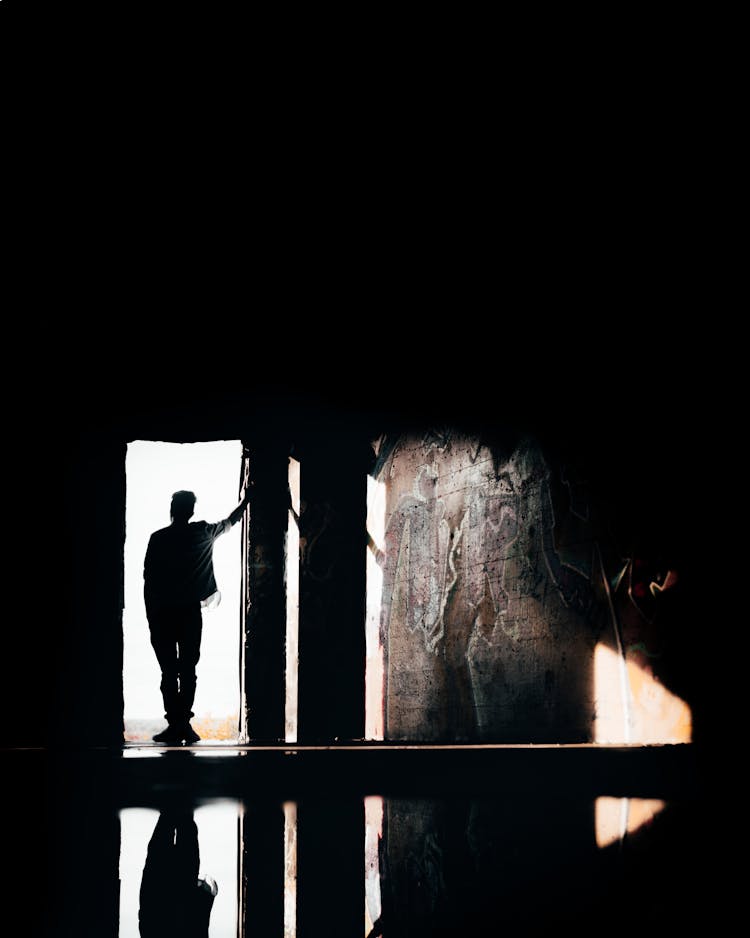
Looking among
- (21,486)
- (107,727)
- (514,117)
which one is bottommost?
(107,727)

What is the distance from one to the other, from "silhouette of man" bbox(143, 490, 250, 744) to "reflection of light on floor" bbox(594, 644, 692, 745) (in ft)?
9.95

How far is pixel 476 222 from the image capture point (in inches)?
264

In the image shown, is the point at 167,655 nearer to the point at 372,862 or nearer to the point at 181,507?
the point at 181,507

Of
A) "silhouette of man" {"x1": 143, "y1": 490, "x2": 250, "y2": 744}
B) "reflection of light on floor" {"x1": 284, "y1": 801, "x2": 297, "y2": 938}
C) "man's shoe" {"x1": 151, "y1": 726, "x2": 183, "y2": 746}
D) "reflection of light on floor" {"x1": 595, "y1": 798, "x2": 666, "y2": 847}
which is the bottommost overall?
"man's shoe" {"x1": 151, "y1": 726, "x2": 183, "y2": 746}

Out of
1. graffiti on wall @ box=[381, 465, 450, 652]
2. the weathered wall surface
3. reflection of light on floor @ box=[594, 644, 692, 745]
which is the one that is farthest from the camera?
graffiti on wall @ box=[381, 465, 450, 652]

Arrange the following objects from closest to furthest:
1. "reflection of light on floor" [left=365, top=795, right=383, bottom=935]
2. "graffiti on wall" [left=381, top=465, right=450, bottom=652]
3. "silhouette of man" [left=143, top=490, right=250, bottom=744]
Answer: "reflection of light on floor" [left=365, top=795, right=383, bottom=935] → "silhouette of man" [left=143, top=490, right=250, bottom=744] → "graffiti on wall" [left=381, top=465, right=450, bottom=652]

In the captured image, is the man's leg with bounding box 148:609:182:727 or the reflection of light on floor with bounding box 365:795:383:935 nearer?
the reflection of light on floor with bounding box 365:795:383:935

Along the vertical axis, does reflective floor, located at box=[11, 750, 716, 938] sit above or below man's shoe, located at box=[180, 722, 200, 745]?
above

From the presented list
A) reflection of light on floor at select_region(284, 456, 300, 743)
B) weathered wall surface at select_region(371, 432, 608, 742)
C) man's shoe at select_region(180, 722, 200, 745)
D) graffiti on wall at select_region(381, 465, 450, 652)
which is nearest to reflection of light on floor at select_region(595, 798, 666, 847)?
weathered wall surface at select_region(371, 432, 608, 742)

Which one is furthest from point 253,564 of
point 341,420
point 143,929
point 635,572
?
point 143,929

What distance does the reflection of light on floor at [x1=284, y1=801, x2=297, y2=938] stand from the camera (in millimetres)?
1853

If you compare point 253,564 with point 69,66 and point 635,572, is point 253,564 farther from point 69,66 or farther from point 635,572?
point 69,66

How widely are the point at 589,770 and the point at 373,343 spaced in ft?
14.6

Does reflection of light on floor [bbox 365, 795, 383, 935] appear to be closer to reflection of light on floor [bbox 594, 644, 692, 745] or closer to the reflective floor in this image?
the reflective floor
